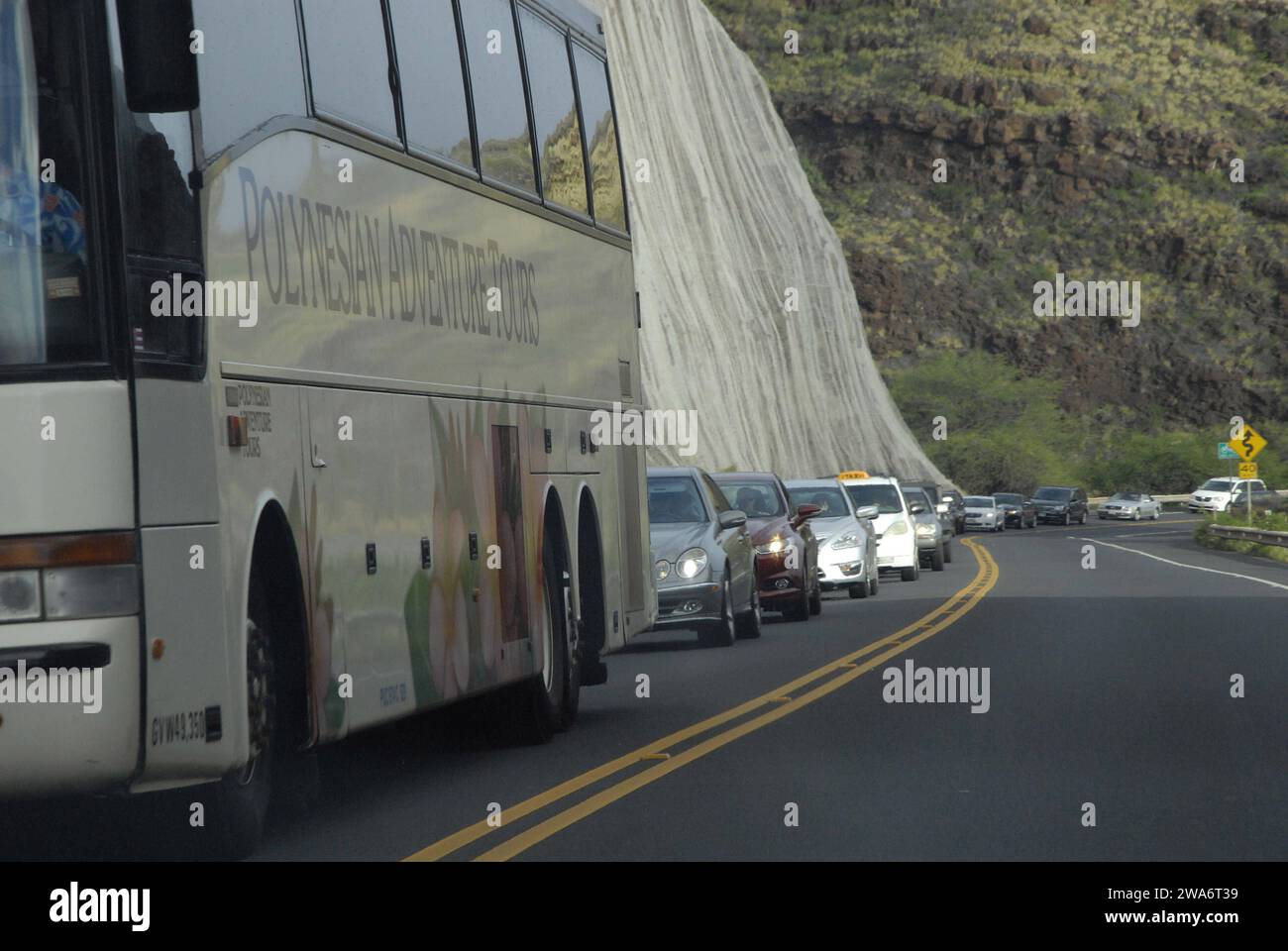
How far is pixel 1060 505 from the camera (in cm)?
7519

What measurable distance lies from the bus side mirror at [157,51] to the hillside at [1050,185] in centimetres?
10322

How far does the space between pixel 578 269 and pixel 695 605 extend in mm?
7047

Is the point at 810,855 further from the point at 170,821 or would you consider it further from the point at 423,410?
the point at 423,410

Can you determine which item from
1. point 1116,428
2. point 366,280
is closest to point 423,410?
point 366,280

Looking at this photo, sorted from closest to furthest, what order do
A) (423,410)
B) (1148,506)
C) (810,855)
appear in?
(810,855)
(423,410)
(1148,506)

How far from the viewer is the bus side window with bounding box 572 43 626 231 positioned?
1448 cm

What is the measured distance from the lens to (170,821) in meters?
8.65

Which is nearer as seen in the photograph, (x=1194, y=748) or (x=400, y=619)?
(x=400, y=619)

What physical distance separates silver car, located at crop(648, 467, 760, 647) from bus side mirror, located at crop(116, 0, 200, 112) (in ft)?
41.6

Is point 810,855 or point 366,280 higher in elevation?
point 366,280

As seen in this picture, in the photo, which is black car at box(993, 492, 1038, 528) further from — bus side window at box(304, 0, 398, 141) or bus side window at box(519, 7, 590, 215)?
bus side window at box(304, 0, 398, 141)

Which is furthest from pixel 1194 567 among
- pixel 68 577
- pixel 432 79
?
pixel 68 577

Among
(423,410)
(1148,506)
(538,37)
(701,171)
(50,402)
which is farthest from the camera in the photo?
(1148,506)
